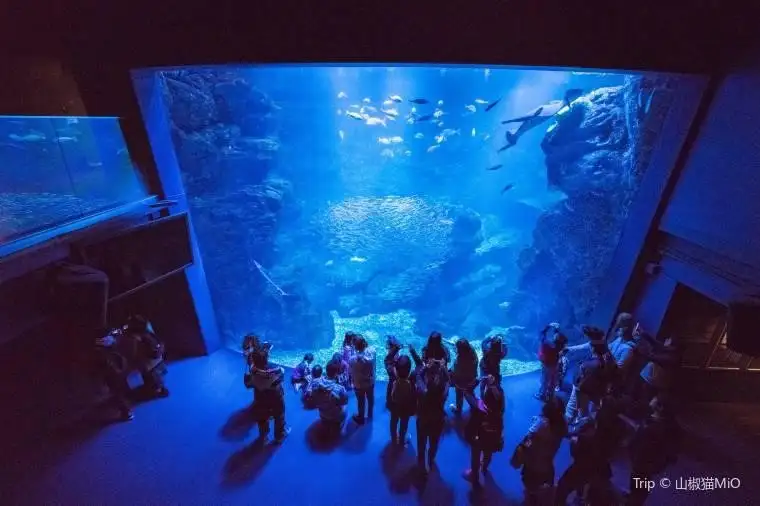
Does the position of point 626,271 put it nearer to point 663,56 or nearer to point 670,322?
point 670,322

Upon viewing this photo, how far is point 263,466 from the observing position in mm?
4859

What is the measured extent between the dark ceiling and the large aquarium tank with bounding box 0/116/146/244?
1.33 m

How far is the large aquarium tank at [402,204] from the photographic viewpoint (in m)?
10.8

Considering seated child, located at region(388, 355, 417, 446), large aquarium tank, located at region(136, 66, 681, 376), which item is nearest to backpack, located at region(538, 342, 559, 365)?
seated child, located at region(388, 355, 417, 446)

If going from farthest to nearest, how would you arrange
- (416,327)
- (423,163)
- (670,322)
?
(423,163) → (416,327) → (670,322)

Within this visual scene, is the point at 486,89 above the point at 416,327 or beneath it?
above

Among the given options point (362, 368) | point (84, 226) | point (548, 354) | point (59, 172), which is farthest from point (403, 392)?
point (59, 172)

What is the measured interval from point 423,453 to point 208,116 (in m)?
13.6

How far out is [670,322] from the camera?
574 cm

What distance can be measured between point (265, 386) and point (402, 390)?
195cm

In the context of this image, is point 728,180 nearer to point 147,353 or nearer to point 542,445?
point 542,445

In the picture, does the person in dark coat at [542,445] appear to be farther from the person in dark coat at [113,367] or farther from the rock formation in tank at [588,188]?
the person in dark coat at [113,367]

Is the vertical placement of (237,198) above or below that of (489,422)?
above

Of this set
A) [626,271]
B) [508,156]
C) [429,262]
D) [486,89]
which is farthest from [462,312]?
[486,89]
